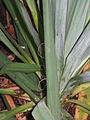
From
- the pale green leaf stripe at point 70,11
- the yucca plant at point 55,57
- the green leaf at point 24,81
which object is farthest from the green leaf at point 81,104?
the pale green leaf stripe at point 70,11

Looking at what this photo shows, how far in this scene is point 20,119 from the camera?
800 mm

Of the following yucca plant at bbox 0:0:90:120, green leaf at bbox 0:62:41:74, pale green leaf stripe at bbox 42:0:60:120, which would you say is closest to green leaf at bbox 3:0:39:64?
yucca plant at bbox 0:0:90:120

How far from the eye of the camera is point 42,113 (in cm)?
54

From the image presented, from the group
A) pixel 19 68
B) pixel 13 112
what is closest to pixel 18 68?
pixel 19 68

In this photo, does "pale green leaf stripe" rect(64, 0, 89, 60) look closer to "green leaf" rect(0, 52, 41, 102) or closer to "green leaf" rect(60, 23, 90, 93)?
"green leaf" rect(60, 23, 90, 93)

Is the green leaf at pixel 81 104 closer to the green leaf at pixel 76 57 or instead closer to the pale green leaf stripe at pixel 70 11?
the green leaf at pixel 76 57

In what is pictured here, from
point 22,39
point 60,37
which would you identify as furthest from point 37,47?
point 60,37

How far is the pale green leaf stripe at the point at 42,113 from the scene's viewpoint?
0.53 m

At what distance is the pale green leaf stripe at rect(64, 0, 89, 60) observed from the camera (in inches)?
25.2

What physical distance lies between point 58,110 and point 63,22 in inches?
8.1

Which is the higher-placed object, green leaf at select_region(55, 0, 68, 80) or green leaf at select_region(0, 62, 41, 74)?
green leaf at select_region(55, 0, 68, 80)

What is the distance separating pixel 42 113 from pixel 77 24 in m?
0.25

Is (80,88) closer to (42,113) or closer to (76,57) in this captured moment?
(76,57)

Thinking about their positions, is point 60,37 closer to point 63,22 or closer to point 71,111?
point 63,22
